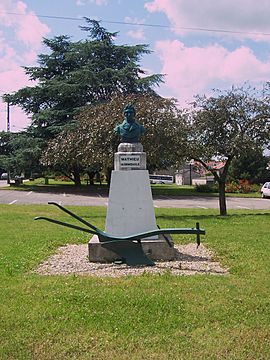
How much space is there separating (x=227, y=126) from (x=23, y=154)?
21.9 meters

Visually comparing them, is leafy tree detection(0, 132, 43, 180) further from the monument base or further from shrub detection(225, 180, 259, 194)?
the monument base

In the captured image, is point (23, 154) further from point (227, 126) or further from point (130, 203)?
point (130, 203)

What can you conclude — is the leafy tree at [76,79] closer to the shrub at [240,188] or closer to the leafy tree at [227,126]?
the shrub at [240,188]

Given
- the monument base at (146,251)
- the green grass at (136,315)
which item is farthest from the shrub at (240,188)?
the green grass at (136,315)

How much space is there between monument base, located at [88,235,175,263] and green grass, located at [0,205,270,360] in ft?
3.31

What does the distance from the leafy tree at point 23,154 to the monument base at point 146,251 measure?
28683 mm

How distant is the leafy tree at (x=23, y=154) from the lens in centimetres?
3647

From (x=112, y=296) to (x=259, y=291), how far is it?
1.81 m

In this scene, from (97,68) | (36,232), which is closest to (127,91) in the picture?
(97,68)

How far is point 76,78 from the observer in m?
36.6

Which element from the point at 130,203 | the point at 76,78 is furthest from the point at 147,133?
the point at 76,78

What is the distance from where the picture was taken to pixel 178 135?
17844mm

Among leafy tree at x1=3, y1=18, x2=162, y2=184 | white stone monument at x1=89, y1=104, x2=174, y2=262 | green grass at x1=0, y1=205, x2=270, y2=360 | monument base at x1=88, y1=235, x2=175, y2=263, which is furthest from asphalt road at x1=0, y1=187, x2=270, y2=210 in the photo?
green grass at x1=0, y1=205, x2=270, y2=360

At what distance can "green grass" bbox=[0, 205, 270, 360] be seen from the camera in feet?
13.6
